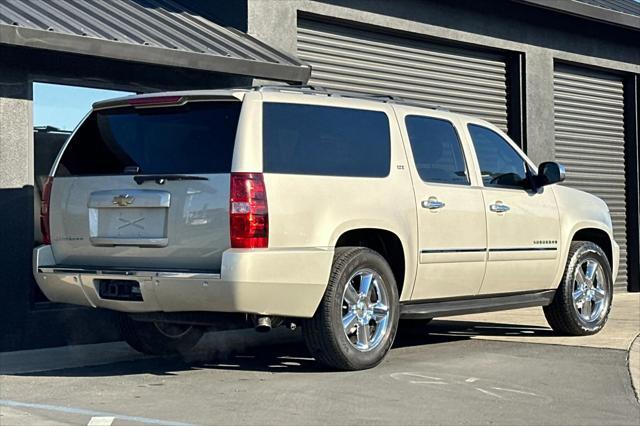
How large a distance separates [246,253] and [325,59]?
6109 millimetres

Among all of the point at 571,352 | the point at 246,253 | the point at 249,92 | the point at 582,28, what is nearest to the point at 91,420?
the point at 246,253

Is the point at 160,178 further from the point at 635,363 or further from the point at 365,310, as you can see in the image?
the point at 635,363

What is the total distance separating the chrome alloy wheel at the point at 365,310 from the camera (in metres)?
8.17

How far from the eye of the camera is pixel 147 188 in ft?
25.6

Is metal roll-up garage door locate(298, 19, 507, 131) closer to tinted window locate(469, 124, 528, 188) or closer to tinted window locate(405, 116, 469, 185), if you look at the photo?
tinted window locate(469, 124, 528, 188)

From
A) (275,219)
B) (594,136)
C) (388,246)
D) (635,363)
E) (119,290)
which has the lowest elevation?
(635,363)

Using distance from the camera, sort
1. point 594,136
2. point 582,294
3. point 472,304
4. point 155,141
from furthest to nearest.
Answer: point 594,136 < point 582,294 < point 472,304 < point 155,141

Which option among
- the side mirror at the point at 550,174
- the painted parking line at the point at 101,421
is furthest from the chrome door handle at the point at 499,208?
the painted parking line at the point at 101,421

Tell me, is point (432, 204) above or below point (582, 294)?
above

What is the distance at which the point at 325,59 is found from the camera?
1312cm

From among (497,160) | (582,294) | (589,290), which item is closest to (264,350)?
(497,160)

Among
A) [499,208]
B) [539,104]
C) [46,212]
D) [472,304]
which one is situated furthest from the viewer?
[539,104]

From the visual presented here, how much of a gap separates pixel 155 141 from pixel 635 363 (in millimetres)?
4152

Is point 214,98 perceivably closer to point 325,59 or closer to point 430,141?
point 430,141
